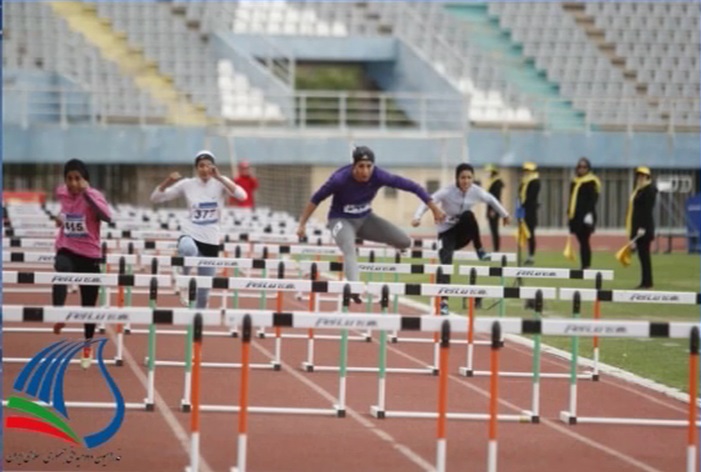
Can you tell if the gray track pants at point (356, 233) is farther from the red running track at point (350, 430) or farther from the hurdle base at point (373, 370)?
the red running track at point (350, 430)

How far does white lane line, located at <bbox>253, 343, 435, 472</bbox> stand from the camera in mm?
9836

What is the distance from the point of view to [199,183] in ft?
52.1

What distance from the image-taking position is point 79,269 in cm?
1394

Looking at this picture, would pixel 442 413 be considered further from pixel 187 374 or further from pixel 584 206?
pixel 584 206

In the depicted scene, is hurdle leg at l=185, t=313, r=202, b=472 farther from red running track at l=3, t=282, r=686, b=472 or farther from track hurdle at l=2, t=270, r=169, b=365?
track hurdle at l=2, t=270, r=169, b=365

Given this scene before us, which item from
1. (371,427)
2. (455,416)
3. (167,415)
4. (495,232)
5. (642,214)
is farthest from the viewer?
(495,232)

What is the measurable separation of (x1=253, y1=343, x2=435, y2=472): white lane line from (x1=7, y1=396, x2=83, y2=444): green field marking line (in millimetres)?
1987

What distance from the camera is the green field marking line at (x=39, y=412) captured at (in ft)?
34.1

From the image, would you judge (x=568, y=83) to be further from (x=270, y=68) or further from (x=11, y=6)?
(x=11, y=6)

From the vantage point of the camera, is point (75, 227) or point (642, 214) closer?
point (75, 227)

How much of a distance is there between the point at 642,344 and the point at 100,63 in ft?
96.6

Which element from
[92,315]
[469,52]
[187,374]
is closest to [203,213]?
[187,374]

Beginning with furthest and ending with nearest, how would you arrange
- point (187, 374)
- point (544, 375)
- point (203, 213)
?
point (203, 213)
point (544, 375)
point (187, 374)

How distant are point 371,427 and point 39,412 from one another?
87.2 inches
